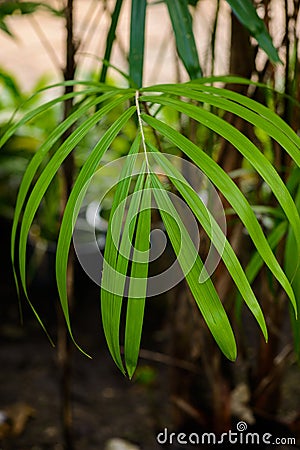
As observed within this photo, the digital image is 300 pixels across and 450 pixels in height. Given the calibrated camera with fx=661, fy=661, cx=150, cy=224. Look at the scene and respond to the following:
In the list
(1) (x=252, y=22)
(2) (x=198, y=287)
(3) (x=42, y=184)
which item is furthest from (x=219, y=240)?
(1) (x=252, y=22)

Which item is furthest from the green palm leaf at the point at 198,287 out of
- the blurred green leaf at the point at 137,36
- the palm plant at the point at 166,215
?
the blurred green leaf at the point at 137,36

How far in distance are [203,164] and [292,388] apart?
2.57ft

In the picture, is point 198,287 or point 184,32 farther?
point 184,32

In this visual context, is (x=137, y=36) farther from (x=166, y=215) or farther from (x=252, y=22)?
(x=166, y=215)

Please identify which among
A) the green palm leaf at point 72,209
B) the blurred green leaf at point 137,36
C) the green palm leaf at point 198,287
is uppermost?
the blurred green leaf at point 137,36

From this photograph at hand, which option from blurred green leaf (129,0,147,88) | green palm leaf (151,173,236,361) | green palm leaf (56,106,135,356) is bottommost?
green palm leaf (151,173,236,361)

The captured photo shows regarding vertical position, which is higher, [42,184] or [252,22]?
[252,22]

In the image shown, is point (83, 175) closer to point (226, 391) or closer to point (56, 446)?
point (226, 391)

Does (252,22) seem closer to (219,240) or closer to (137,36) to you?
(137,36)

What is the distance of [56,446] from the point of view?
1.12 m

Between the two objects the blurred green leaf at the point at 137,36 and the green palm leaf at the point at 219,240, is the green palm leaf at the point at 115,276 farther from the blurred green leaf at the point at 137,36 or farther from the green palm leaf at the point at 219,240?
the blurred green leaf at the point at 137,36

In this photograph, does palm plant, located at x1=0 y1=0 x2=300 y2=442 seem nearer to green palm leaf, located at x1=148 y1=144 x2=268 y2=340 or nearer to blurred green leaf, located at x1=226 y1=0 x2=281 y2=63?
green palm leaf, located at x1=148 y1=144 x2=268 y2=340

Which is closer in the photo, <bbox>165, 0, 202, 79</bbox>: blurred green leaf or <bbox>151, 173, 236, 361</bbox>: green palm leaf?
<bbox>151, 173, 236, 361</bbox>: green palm leaf

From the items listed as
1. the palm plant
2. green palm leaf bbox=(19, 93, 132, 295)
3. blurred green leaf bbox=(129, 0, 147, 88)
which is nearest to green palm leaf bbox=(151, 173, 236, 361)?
the palm plant
